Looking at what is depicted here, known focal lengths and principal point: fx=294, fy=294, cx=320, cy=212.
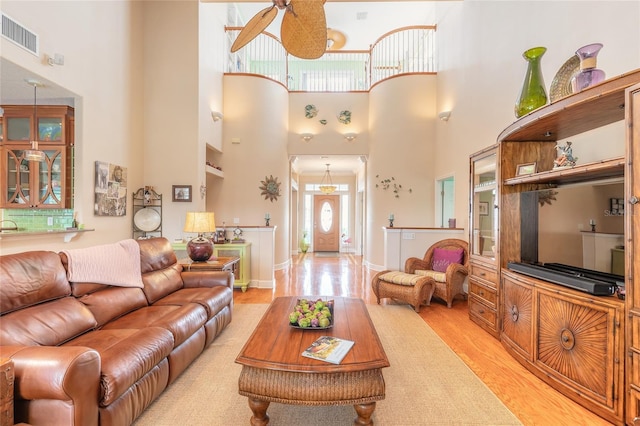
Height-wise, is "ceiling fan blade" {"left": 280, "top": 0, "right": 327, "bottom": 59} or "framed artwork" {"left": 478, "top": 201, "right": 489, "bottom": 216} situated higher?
"ceiling fan blade" {"left": 280, "top": 0, "right": 327, "bottom": 59}

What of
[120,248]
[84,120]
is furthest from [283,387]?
[84,120]

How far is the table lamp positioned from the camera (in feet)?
12.0

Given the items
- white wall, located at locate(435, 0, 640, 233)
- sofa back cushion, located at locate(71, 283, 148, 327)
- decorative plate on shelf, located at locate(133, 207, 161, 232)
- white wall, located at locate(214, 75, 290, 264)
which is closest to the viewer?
sofa back cushion, located at locate(71, 283, 148, 327)

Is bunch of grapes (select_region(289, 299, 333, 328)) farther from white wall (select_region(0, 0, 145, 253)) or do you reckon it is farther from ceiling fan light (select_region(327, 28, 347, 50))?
ceiling fan light (select_region(327, 28, 347, 50))

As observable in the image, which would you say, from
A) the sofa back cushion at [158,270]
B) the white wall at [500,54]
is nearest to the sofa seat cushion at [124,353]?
the sofa back cushion at [158,270]

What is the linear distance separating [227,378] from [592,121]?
11.2 feet

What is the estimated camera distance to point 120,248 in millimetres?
2650

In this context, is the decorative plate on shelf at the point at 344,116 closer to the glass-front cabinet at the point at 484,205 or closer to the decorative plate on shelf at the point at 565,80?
the glass-front cabinet at the point at 484,205

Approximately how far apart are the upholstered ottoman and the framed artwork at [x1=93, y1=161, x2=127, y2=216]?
13.1ft

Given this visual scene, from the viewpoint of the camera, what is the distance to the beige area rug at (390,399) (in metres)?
1.82

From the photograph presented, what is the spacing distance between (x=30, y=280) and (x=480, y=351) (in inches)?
139

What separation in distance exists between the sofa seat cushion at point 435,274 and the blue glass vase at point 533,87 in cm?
231

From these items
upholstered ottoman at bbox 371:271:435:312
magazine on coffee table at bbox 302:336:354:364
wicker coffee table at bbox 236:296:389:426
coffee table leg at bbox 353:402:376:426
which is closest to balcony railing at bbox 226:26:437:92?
upholstered ottoman at bbox 371:271:435:312

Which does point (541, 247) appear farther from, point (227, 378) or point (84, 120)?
point (84, 120)
